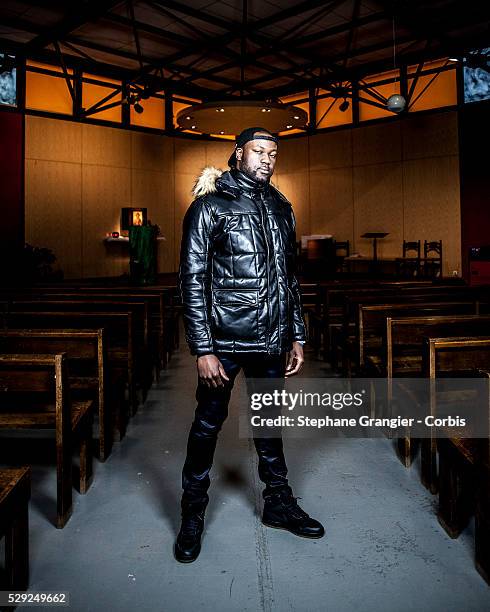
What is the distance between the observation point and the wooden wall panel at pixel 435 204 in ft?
35.7

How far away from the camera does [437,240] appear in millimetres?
11180

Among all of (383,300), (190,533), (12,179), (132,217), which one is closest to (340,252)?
(132,217)

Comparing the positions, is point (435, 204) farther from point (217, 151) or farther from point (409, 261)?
point (217, 151)

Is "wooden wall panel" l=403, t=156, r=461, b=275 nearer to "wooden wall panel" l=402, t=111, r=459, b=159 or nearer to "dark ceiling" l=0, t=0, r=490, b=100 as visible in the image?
"wooden wall panel" l=402, t=111, r=459, b=159

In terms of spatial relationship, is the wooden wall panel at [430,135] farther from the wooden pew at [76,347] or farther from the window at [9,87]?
the wooden pew at [76,347]

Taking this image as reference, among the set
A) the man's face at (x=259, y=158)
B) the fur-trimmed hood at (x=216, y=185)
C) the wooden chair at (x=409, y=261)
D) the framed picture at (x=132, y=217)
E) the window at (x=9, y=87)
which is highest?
the window at (x=9, y=87)

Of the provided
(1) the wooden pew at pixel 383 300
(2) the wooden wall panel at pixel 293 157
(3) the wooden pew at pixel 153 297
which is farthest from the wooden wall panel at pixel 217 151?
(1) the wooden pew at pixel 383 300

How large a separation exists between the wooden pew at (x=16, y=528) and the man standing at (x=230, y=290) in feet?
1.66

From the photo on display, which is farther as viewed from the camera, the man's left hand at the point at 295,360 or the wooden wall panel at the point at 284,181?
the wooden wall panel at the point at 284,181

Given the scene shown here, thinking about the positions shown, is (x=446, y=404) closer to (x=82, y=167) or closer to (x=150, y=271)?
(x=150, y=271)

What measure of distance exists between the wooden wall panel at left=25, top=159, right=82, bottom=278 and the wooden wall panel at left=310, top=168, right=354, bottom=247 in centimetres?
529

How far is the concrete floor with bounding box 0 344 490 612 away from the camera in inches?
66.2

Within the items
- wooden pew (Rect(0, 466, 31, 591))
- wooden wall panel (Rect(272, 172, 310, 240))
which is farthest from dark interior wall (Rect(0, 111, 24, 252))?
wooden pew (Rect(0, 466, 31, 591))

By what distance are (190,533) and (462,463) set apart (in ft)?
3.27
